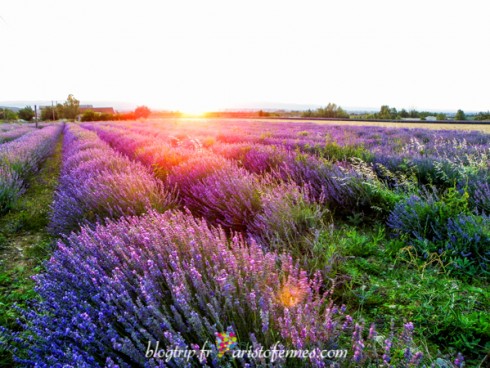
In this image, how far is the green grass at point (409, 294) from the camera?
158cm

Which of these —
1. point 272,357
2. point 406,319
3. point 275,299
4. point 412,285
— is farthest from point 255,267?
point 412,285

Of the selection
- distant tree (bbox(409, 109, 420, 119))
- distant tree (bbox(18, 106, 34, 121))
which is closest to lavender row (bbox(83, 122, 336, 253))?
distant tree (bbox(409, 109, 420, 119))

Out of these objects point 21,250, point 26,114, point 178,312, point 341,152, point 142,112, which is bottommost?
point 21,250

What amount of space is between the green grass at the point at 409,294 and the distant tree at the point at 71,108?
9440 cm

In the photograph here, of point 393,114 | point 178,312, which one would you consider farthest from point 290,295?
point 393,114

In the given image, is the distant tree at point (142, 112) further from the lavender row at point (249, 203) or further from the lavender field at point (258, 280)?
the lavender field at point (258, 280)

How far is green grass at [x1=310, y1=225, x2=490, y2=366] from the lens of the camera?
158 cm

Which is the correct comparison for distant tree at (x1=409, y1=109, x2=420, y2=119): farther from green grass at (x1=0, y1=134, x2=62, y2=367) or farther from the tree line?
green grass at (x1=0, y1=134, x2=62, y2=367)

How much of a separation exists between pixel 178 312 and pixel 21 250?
2.72 meters

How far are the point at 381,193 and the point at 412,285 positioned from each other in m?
1.40

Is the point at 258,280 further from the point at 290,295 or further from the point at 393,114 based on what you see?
the point at 393,114

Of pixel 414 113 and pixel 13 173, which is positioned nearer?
pixel 13 173

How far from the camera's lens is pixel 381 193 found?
3.27m

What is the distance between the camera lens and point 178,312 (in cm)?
136
